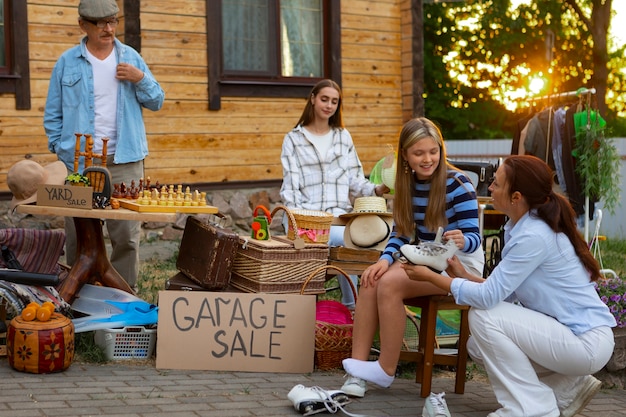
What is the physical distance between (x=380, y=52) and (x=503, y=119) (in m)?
15.7

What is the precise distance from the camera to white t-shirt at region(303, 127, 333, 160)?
612cm

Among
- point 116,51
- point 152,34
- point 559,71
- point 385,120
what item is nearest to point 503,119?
point 559,71

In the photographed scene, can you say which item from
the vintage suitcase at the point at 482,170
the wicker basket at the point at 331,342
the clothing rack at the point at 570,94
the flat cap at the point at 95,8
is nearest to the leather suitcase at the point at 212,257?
the wicker basket at the point at 331,342

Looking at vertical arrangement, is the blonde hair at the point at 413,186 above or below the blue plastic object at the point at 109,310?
above

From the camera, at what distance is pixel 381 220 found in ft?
17.8

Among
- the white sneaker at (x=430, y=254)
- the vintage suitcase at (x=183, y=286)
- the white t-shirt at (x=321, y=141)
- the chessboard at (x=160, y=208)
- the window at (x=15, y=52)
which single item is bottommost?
the vintage suitcase at (x=183, y=286)

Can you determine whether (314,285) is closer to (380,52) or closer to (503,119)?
(380,52)

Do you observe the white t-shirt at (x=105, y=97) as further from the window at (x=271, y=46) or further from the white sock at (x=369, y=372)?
the window at (x=271, y=46)

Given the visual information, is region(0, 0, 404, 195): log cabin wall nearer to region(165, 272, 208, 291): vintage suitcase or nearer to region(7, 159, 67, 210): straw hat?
region(7, 159, 67, 210): straw hat

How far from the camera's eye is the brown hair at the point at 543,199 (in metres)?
4.11

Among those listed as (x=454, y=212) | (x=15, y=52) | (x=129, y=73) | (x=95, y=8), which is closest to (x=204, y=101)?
(x=15, y=52)

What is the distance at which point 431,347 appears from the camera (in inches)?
177

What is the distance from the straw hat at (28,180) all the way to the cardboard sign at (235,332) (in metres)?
1.13

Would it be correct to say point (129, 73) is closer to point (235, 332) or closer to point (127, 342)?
point (127, 342)
